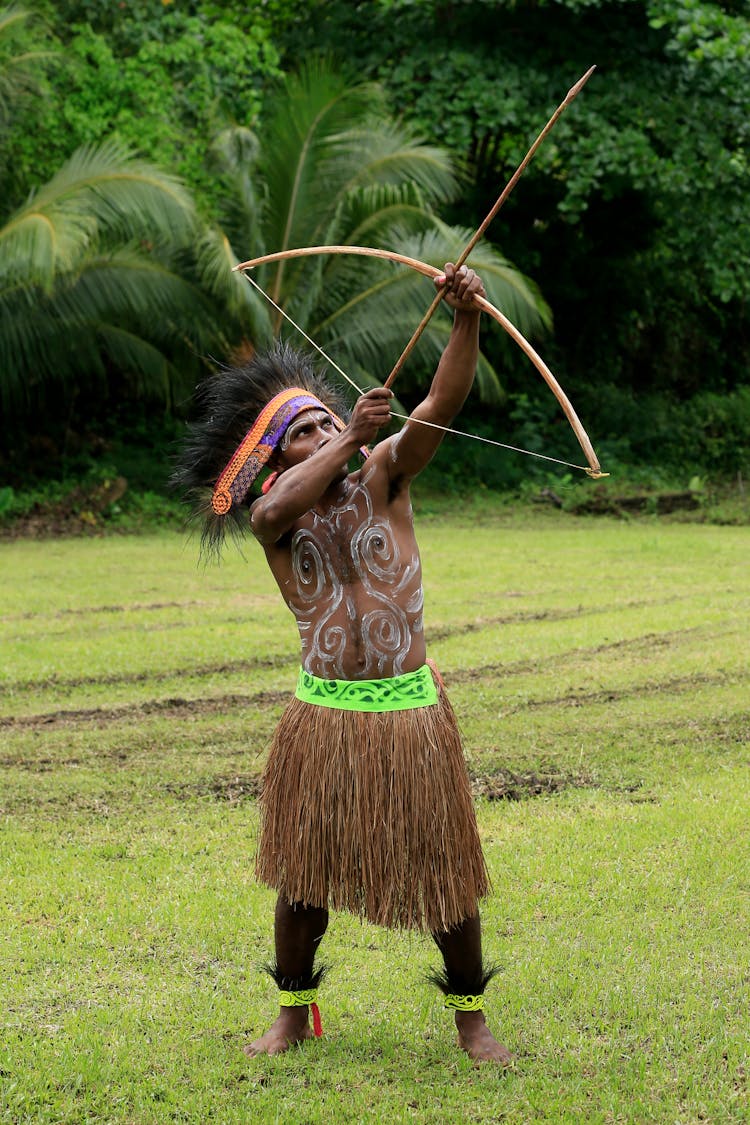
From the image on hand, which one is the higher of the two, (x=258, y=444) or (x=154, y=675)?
(x=258, y=444)

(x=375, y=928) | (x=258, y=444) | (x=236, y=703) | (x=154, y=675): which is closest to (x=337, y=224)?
(x=154, y=675)

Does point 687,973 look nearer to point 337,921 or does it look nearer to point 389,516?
point 337,921

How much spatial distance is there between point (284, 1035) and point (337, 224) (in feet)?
38.6

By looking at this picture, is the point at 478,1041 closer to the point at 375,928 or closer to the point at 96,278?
the point at 375,928

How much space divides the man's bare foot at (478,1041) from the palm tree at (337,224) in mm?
11002

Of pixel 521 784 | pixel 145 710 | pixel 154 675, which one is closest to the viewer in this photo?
pixel 521 784

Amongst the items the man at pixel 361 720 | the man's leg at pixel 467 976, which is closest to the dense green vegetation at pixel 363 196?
the man at pixel 361 720

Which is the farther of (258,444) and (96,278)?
(96,278)

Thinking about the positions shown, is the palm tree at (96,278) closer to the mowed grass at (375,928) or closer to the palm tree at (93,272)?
the palm tree at (93,272)

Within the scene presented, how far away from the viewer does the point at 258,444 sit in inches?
124

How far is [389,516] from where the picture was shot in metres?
3.05

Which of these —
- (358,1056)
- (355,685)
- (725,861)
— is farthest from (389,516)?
(725,861)

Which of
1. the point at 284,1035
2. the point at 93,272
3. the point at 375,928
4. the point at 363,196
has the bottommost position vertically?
the point at 375,928

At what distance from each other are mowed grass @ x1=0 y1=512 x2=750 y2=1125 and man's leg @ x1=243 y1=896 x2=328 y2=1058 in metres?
0.07
